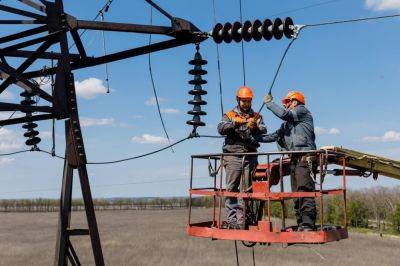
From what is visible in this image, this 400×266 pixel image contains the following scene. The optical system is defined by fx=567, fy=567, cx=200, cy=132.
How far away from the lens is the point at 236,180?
36.3ft

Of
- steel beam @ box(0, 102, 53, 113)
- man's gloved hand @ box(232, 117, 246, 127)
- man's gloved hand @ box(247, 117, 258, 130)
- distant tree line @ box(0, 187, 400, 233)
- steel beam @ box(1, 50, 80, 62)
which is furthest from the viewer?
distant tree line @ box(0, 187, 400, 233)

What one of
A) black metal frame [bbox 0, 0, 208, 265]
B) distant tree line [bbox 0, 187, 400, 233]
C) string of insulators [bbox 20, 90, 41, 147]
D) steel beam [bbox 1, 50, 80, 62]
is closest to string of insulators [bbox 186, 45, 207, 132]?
black metal frame [bbox 0, 0, 208, 265]

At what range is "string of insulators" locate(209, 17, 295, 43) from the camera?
38.3 feet

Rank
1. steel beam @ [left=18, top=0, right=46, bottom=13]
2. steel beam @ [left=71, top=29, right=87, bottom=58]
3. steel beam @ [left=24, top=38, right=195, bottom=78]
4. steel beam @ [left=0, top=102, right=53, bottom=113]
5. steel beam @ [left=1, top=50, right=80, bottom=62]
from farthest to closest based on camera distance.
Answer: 1. steel beam @ [left=1, top=50, right=80, bottom=62]
2. steel beam @ [left=18, top=0, right=46, bottom=13]
3. steel beam @ [left=24, top=38, right=195, bottom=78]
4. steel beam @ [left=71, top=29, right=87, bottom=58]
5. steel beam @ [left=0, top=102, right=53, bottom=113]

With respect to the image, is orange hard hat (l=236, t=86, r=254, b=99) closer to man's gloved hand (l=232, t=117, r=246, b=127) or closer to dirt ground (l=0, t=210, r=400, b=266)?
man's gloved hand (l=232, t=117, r=246, b=127)

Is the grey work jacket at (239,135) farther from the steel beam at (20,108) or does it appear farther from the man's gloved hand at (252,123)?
the steel beam at (20,108)

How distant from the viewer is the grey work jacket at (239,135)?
11008 mm

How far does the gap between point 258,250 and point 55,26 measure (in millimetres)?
38380

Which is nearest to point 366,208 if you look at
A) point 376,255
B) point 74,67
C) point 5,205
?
point 376,255

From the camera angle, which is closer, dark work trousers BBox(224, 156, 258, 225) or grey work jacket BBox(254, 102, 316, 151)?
grey work jacket BBox(254, 102, 316, 151)

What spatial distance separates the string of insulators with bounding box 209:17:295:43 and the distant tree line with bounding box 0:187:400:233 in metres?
43.2

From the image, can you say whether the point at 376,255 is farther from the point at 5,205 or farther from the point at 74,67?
the point at 5,205

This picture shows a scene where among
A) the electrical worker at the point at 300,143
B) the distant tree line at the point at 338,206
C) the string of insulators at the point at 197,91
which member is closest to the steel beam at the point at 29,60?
the string of insulators at the point at 197,91

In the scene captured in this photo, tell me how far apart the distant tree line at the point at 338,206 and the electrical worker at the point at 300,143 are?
147 feet
